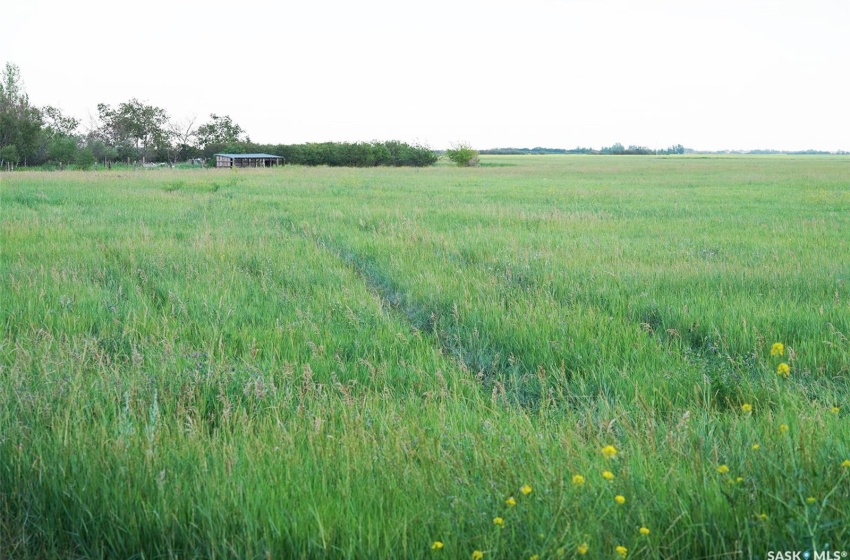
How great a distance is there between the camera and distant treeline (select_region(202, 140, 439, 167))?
95.6 m

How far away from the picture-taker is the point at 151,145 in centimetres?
10138

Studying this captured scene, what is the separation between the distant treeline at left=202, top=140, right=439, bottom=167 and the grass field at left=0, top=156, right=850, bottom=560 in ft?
280

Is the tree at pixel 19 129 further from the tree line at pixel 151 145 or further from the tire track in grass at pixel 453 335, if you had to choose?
the tire track in grass at pixel 453 335

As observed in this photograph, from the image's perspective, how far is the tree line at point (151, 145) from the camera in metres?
80.2

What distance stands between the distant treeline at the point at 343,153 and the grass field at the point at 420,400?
85406 millimetres

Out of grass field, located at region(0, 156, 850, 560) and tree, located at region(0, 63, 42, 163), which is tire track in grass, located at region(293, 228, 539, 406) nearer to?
grass field, located at region(0, 156, 850, 560)

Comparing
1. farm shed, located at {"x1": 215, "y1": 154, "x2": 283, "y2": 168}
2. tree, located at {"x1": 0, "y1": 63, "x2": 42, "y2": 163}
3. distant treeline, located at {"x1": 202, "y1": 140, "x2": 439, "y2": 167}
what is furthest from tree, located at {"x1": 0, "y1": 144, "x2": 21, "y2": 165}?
distant treeline, located at {"x1": 202, "y1": 140, "x2": 439, "y2": 167}

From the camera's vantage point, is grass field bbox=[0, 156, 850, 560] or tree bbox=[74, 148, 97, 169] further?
tree bbox=[74, 148, 97, 169]

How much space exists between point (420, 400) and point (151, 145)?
10711 cm

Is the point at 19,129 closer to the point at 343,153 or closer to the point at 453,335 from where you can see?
the point at 343,153

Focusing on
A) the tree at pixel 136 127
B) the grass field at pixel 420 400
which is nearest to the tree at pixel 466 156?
the tree at pixel 136 127

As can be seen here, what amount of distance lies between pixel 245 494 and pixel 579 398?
8.54 feet

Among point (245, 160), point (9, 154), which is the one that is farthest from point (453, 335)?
point (245, 160)

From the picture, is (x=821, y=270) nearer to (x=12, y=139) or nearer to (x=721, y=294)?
(x=721, y=294)
